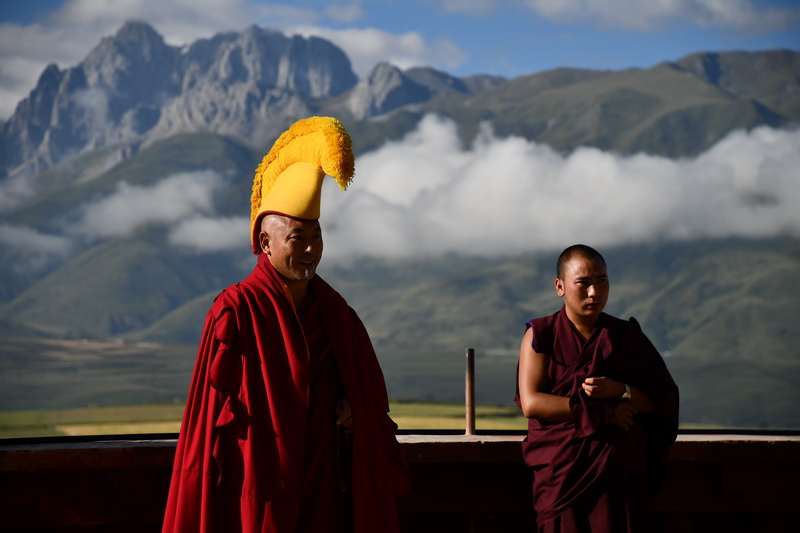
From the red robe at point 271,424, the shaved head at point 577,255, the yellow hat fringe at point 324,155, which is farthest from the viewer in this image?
the shaved head at point 577,255

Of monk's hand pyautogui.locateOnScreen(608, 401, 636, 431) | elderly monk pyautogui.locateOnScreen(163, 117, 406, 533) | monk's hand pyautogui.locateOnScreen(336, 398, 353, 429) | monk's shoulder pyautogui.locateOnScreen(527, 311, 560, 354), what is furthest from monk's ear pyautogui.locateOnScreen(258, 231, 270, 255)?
monk's hand pyautogui.locateOnScreen(608, 401, 636, 431)

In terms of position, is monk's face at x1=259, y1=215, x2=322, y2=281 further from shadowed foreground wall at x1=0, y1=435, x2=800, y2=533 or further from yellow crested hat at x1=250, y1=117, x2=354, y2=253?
shadowed foreground wall at x1=0, y1=435, x2=800, y2=533

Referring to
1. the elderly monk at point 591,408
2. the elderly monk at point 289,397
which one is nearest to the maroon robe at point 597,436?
the elderly monk at point 591,408

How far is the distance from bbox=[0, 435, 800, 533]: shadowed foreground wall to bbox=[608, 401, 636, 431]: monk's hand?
1.02 m

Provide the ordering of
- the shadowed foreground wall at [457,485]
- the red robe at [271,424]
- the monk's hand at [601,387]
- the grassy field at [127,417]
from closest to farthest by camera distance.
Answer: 1. the red robe at [271,424]
2. the monk's hand at [601,387]
3. the shadowed foreground wall at [457,485]
4. the grassy field at [127,417]

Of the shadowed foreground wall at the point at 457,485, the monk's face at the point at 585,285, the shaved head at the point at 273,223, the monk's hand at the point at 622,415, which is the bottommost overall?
the shadowed foreground wall at the point at 457,485

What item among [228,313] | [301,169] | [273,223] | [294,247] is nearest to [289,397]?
[228,313]

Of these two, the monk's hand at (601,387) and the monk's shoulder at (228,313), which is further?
the monk's hand at (601,387)

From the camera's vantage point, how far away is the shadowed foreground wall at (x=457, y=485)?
18.2 ft

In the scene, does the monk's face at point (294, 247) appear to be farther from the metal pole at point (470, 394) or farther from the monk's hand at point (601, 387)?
the metal pole at point (470, 394)

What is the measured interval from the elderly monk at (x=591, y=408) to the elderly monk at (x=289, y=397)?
777mm

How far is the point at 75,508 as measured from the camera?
18.4 ft

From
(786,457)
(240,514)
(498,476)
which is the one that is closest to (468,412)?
(498,476)

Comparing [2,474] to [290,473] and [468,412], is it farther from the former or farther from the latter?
[468,412]
